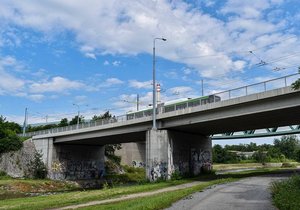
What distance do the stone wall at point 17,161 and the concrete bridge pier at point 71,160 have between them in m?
2.31

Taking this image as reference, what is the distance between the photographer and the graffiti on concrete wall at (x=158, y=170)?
40.1m

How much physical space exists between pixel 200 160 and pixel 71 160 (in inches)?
1122

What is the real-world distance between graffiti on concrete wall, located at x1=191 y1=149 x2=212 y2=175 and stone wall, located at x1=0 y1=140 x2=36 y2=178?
3228cm

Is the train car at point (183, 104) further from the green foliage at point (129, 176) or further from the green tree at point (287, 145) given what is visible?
the green tree at point (287, 145)

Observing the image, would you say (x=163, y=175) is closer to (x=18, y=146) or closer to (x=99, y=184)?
(x=99, y=184)

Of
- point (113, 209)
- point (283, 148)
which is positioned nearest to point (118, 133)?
point (113, 209)

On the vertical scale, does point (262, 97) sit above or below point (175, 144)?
above

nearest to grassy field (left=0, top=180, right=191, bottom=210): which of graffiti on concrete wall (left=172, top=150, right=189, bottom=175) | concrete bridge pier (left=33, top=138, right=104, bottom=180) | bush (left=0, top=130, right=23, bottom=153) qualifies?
graffiti on concrete wall (left=172, top=150, right=189, bottom=175)

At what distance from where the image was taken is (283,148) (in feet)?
591

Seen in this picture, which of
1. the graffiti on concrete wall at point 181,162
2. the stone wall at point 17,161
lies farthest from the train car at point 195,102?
the stone wall at point 17,161

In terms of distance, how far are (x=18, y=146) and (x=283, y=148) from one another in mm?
149009

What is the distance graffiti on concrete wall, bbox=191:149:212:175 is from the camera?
46.3 meters

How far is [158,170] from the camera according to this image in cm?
4028

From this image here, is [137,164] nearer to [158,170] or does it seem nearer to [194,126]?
[158,170]
